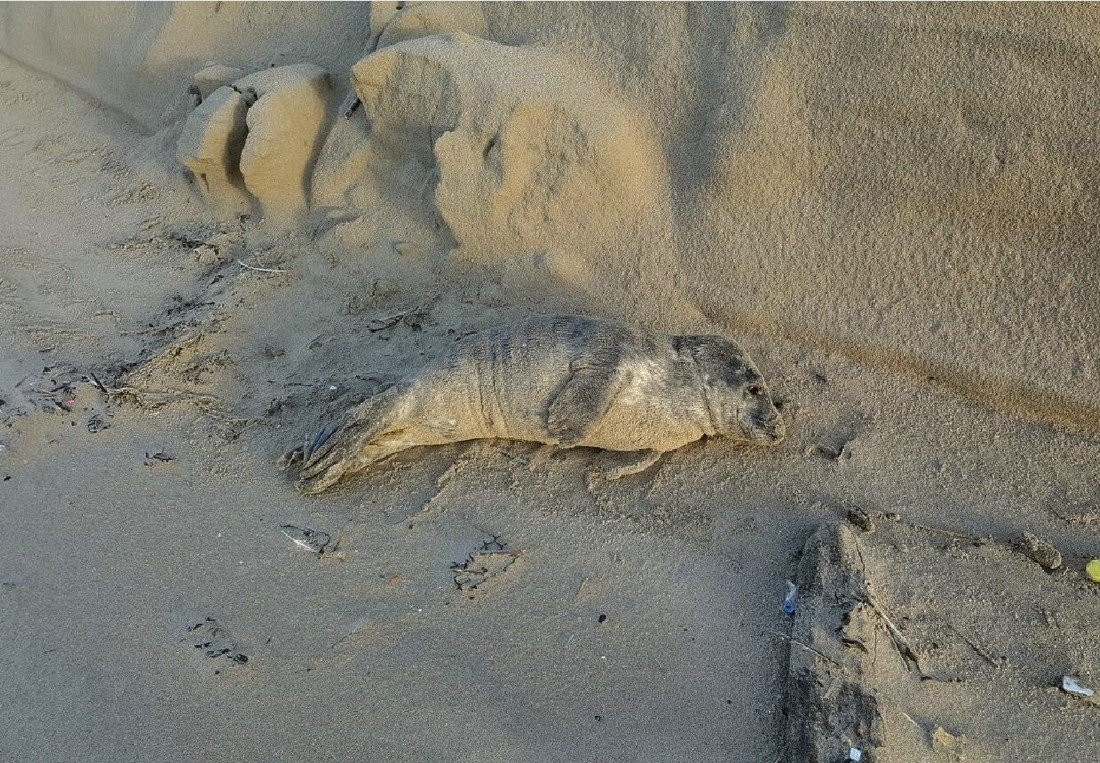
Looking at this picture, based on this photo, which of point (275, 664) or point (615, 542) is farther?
point (615, 542)

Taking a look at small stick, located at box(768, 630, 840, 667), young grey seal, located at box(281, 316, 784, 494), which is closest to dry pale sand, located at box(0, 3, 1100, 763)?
small stick, located at box(768, 630, 840, 667)

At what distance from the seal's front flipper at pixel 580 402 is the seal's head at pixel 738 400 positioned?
404 mm

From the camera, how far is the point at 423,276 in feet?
13.8

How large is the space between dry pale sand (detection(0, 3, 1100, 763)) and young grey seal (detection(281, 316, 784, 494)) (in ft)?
0.38

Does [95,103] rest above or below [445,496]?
above

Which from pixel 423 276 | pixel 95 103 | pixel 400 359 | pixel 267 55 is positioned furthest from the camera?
pixel 95 103

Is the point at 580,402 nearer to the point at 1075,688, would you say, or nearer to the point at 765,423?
the point at 765,423

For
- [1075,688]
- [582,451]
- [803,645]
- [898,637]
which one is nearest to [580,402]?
[582,451]

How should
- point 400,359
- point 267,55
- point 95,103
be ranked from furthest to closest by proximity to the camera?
point 95,103 < point 267,55 < point 400,359

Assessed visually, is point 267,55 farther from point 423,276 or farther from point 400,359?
point 400,359

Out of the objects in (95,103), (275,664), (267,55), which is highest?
(267,55)

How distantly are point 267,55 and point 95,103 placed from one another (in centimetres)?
177

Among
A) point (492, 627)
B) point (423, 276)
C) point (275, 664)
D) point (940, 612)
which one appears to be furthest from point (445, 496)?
point (940, 612)

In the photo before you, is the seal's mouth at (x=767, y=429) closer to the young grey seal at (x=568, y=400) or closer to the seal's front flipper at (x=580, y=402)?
the young grey seal at (x=568, y=400)
